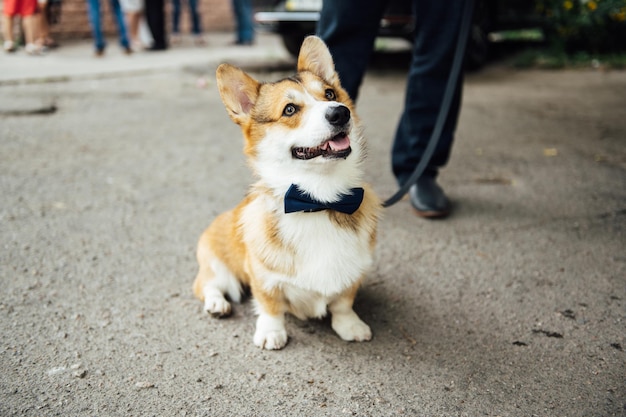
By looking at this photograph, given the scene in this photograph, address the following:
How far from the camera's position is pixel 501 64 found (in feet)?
26.5

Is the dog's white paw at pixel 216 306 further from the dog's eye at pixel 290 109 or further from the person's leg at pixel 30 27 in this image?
the person's leg at pixel 30 27

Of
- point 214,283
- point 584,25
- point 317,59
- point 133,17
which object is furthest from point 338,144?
point 133,17

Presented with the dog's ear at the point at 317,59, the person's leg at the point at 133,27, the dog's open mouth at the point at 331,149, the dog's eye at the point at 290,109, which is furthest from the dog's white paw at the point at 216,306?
the person's leg at the point at 133,27

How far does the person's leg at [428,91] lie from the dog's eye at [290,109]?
1.32 metres

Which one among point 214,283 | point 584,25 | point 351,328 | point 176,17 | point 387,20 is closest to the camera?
Answer: point 351,328

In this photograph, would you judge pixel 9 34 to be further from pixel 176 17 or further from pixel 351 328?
pixel 351 328

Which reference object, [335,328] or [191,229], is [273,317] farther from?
[191,229]

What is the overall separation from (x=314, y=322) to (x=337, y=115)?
936 mm

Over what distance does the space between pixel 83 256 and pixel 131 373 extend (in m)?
1.06

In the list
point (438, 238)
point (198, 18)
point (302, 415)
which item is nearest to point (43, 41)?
point (198, 18)

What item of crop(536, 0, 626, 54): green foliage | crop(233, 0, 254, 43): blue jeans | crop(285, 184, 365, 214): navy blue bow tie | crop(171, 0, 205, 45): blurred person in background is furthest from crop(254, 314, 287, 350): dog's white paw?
crop(171, 0, 205, 45): blurred person in background

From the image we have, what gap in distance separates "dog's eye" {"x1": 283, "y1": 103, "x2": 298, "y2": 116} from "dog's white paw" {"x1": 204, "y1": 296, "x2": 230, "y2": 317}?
2.82 feet

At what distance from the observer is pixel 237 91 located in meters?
2.12

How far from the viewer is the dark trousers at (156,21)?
26.4 feet
